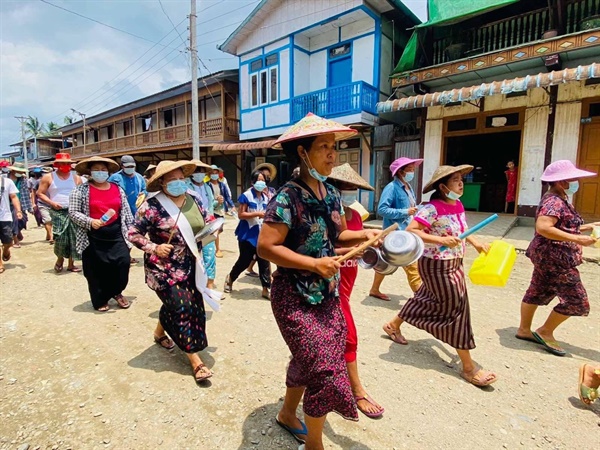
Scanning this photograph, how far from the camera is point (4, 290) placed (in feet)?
15.8

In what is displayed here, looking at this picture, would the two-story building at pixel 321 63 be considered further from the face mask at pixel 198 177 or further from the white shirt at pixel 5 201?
the white shirt at pixel 5 201

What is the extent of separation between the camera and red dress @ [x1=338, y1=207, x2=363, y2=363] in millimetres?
2367

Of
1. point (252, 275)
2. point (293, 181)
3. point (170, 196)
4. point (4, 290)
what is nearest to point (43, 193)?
point (4, 290)

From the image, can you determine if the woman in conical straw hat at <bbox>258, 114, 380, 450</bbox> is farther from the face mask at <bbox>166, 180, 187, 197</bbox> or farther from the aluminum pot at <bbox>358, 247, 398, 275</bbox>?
the face mask at <bbox>166, 180, 187, 197</bbox>

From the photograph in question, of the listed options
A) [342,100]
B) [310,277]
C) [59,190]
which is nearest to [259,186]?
[310,277]

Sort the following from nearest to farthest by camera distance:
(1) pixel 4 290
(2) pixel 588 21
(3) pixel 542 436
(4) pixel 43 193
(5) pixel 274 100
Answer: (3) pixel 542 436
(1) pixel 4 290
(4) pixel 43 193
(2) pixel 588 21
(5) pixel 274 100

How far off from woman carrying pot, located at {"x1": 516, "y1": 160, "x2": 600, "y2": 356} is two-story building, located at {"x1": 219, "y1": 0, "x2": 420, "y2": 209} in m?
8.18

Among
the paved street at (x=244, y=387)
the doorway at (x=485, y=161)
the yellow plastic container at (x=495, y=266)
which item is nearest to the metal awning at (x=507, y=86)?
the doorway at (x=485, y=161)

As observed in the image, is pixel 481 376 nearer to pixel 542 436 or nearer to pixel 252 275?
pixel 542 436

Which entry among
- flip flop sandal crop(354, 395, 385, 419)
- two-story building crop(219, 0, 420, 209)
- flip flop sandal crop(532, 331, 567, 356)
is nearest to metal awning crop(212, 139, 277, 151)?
two-story building crop(219, 0, 420, 209)

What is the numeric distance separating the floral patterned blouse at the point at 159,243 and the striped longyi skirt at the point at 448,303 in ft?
6.37

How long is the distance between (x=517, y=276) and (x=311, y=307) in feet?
17.0

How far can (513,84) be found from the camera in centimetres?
767

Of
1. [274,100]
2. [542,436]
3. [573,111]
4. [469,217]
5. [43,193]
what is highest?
[274,100]
